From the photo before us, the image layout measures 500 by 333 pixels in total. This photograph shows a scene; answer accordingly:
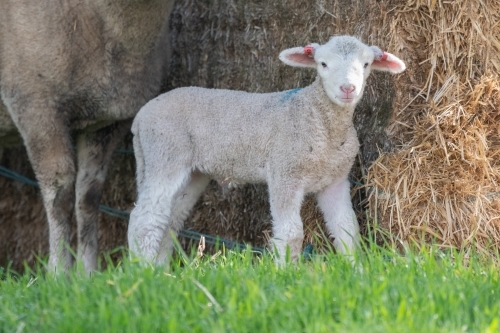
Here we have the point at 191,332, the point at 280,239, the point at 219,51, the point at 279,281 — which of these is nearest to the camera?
the point at 191,332

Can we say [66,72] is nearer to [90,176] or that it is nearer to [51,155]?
[51,155]

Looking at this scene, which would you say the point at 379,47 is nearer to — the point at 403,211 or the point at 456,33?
the point at 456,33

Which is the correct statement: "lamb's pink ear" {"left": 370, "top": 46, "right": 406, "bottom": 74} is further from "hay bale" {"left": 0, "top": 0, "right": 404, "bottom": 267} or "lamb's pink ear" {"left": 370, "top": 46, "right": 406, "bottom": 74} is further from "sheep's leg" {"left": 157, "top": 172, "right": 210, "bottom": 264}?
"sheep's leg" {"left": 157, "top": 172, "right": 210, "bottom": 264}

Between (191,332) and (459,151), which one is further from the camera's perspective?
(459,151)

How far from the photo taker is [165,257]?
5371 mm

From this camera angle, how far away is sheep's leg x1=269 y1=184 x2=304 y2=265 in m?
4.64

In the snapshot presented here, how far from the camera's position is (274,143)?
191 inches

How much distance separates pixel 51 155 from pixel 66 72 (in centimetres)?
56

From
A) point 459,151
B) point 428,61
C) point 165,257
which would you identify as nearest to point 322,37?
point 428,61

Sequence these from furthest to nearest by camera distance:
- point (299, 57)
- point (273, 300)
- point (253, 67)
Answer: point (253, 67) → point (299, 57) → point (273, 300)

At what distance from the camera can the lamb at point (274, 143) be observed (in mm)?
4660

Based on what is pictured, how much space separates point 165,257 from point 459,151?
188 cm

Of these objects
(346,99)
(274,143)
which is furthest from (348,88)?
(274,143)

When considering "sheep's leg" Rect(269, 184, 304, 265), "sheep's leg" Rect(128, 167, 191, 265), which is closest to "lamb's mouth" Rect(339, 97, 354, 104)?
"sheep's leg" Rect(269, 184, 304, 265)
